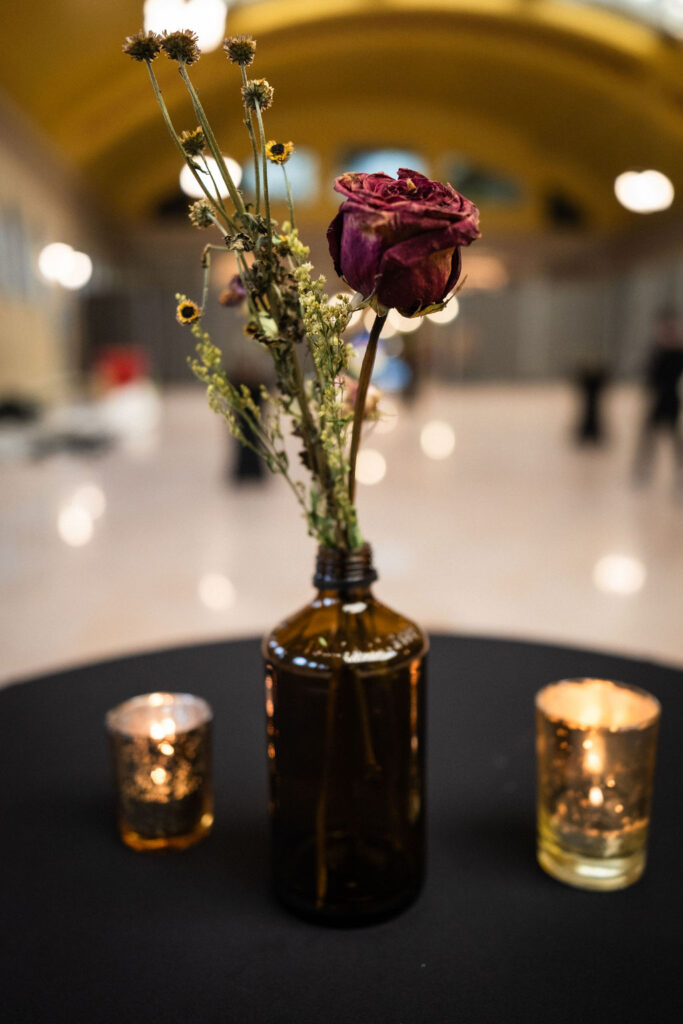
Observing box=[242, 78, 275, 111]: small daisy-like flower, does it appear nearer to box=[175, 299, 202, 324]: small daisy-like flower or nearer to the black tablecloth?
box=[175, 299, 202, 324]: small daisy-like flower

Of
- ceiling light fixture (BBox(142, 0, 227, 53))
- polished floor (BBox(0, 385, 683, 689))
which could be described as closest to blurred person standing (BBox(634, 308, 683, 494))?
polished floor (BBox(0, 385, 683, 689))

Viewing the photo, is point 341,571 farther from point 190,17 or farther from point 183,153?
point 190,17

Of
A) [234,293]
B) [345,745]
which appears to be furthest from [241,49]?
[345,745]

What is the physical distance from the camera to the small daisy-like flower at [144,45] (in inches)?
26.6

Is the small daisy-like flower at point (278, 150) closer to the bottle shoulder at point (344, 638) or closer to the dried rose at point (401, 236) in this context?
the dried rose at point (401, 236)

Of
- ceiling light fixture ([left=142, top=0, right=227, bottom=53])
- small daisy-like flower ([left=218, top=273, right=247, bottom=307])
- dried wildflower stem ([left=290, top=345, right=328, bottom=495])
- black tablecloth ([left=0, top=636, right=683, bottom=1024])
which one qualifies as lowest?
black tablecloth ([left=0, top=636, right=683, bottom=1024])

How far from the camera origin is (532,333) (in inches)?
908

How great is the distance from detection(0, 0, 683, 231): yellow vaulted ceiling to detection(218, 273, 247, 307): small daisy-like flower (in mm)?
9761

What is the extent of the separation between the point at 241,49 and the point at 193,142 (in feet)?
0.24

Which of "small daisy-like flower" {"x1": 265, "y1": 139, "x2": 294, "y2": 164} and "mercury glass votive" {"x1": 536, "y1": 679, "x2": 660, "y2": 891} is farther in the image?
"mercury glass votive" {"x1": 536, "y1": 679, "x2": 660, "y2": 891}

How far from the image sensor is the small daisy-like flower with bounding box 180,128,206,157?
0.70m

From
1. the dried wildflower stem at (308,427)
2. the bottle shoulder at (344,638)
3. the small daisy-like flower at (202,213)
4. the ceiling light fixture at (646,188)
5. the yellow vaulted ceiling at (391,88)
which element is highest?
the yellow vaulted ceiling at (391,88)

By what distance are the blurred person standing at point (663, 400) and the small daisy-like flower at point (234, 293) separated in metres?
7.17

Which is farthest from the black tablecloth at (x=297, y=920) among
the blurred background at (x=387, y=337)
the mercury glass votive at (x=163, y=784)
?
the blurred background at (x=387, y=337)
